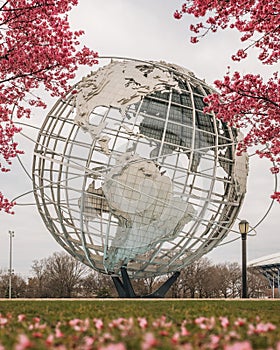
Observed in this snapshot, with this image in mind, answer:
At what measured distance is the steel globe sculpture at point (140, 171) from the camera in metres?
16.3

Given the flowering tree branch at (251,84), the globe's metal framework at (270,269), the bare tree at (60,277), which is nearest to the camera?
the flowering tree branch at (251,84)

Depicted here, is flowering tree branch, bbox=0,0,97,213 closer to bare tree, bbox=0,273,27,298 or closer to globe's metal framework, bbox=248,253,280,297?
bare tree, bbox=0,273,27,298

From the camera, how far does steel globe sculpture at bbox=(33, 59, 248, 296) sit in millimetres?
16344

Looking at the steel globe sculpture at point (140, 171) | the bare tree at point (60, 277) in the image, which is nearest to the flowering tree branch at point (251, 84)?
the steel globe sculpture at point (140, 171)

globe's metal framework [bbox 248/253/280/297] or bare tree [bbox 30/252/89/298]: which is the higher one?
globe's metal framework [bbox 248/253/280/297]

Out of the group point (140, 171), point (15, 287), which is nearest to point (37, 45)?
point (140, 171)

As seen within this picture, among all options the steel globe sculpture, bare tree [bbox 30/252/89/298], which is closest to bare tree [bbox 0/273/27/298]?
bare tree [bbox 30/252/89/298]

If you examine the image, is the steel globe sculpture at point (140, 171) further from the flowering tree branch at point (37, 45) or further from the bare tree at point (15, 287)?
the bare tree at point (15, 287)

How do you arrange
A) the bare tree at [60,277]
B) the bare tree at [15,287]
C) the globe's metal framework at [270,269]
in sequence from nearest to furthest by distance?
the bare tree at [60,277] < the bare tree at [15,287] < the globe's metal framework at [270,269]

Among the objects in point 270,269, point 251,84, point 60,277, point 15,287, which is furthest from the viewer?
point 270,269

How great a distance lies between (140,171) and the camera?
1614cm

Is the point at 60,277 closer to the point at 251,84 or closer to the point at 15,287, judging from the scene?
the point at 15,287

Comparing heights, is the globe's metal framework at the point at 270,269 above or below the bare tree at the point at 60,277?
above

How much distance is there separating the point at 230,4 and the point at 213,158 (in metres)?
7.94
